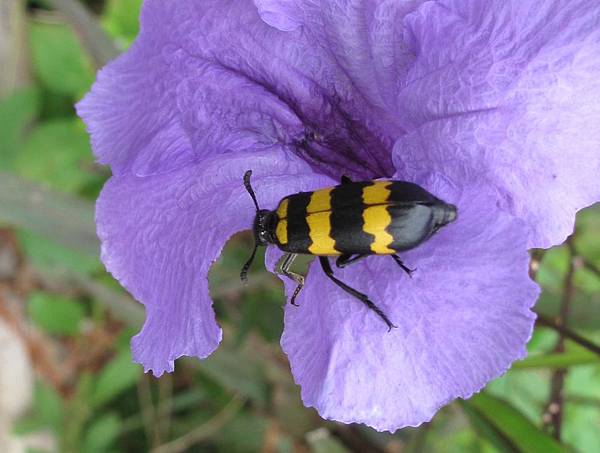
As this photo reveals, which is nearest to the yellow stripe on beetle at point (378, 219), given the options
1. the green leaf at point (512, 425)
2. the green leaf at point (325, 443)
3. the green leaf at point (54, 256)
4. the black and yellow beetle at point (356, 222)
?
the black and yellow beetle at point (356, 222)

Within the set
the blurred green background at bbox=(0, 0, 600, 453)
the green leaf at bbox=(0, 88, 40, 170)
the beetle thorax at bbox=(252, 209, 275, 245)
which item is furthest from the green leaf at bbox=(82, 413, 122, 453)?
the beetle thorax at bbox=(252, 209, 275, 245)

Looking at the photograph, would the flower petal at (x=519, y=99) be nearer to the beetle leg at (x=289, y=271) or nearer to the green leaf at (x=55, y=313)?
the beetle leg at (x=289, y=271)

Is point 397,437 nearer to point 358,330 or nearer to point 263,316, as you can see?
point 263,316

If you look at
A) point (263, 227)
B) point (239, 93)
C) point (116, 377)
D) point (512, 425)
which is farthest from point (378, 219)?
point (116, 377)

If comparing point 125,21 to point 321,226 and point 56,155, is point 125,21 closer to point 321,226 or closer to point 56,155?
point 56,155

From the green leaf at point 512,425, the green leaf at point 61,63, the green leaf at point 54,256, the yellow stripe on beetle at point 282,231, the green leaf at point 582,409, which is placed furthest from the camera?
the green leaf at point 61,63

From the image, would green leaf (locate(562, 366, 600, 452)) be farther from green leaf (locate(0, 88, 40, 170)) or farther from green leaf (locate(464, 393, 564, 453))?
green leaf (locate(0, 88, 40, 170))

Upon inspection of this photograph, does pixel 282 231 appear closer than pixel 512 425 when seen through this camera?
Yes
